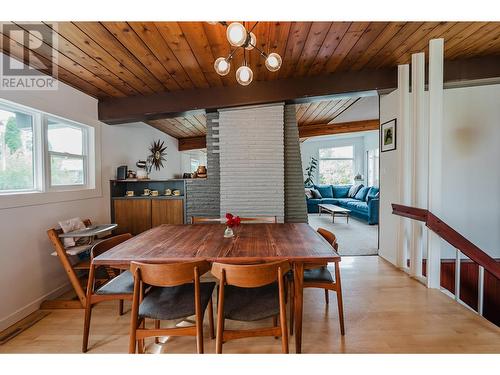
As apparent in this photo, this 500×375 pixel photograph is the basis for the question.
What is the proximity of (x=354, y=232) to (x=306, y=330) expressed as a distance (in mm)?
3720

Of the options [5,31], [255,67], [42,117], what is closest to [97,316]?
[42,117]

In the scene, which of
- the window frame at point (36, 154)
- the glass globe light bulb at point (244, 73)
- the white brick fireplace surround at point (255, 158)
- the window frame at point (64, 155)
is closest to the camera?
the glass globe light bulb at point (244, 73)

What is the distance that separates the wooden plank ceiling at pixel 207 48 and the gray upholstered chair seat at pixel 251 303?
6.37 feet

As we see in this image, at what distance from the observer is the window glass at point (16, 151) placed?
225 cm

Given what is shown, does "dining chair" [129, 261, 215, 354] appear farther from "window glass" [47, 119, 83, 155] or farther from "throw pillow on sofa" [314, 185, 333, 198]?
"throw pillow on sofa" [314, 185, 333, 198]

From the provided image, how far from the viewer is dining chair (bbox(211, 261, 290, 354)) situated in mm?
1385

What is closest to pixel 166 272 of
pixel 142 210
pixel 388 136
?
pixel 142 210

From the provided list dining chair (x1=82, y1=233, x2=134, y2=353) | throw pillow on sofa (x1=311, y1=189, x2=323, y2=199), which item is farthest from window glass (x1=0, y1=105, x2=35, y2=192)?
throw pillow on sofa (x1=311, y1=189, x2=323, y2=199)

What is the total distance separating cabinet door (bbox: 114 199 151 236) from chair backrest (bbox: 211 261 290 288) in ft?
8.97

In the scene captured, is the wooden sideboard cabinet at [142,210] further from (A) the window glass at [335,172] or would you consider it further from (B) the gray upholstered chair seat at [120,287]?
(A) the window glass at [335,172]

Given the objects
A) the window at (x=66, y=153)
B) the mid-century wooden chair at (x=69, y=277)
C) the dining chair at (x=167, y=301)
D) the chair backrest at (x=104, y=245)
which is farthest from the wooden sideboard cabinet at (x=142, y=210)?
the dining chair at (x=167, y=301)

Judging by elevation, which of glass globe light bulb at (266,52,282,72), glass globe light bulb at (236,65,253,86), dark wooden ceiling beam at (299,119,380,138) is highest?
dark wooden ceiling beam at (299,119,380,138)
